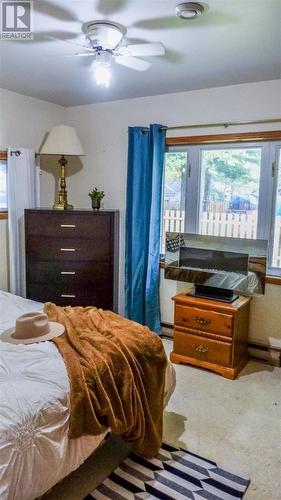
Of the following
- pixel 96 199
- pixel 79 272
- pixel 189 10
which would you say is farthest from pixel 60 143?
pixel 189 10

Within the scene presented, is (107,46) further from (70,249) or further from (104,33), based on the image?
(70,249)

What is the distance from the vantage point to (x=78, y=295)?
363 centimetres

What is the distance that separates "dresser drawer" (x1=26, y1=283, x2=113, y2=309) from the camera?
3.63m

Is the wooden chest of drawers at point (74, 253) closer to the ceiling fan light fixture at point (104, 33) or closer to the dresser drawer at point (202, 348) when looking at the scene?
the dresser drawer at point (202, 348)

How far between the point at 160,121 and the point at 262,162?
1084mm

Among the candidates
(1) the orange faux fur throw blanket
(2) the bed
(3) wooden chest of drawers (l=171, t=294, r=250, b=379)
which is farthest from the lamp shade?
(2) the bed

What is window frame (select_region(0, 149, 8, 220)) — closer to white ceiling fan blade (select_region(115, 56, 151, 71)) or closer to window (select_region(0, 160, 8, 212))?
window (select_region(0, 160, 8, 212))

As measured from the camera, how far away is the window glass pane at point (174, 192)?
3648 mm

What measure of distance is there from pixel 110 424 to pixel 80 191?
301cm

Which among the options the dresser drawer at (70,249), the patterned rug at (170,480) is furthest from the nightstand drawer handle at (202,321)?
the patterned rug at (170,480)

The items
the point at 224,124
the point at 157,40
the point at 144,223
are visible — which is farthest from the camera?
the point at 144,223

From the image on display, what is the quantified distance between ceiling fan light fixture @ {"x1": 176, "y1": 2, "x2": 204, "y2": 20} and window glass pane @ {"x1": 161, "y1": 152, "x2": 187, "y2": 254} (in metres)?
1.72

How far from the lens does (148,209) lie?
12.0ft

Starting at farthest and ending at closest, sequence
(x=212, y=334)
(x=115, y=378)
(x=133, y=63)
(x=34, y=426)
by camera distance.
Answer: (x=212, y=334) < (x=133, y=63) < (x=115, y=378) < (x=34, y=426)
